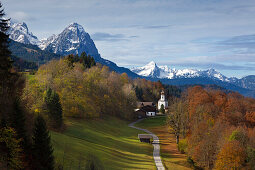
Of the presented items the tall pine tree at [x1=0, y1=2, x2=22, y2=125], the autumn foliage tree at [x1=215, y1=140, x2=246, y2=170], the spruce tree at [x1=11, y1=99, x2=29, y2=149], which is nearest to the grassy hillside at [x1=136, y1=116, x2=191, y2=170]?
the autumn foliage tree at [x1=215, y1=140, x2=246, y2=170]

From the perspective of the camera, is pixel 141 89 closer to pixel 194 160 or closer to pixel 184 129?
pixel 184 129

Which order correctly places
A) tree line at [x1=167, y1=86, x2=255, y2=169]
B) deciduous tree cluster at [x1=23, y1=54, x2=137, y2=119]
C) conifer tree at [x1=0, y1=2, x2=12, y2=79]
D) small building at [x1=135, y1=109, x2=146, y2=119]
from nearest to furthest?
1. conifer tree at [x1=0, y1=2, x2=12, y2=79]
2. tree line at [x1=167, y1=86, x2=255, y2=169]
3. deciduous tree cluster at [x1=23, y1=54, x2=137, y2=119]
4. small building at [x1=135, y1=109, x2=146, y2=119]

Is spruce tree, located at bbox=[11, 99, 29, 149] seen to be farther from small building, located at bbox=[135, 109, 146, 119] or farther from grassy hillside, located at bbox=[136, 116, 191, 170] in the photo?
small building, located at bbox=[135, 109, 146, 119]

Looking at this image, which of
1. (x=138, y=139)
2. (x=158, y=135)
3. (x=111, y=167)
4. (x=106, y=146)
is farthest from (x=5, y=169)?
(x=158, y=135)

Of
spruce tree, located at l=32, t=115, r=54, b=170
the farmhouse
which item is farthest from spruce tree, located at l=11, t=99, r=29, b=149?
the farmhouse

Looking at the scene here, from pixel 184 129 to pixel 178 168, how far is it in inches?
707

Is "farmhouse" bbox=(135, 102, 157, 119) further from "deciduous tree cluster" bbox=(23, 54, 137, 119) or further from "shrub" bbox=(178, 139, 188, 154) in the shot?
"shrub" bbox=(178, 139, 188, 154)

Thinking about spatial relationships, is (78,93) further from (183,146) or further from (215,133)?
(215,133)

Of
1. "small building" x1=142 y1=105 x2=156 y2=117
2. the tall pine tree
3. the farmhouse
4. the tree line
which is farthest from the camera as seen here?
"small building" x1=142 y1=105 x2=156 y2=117

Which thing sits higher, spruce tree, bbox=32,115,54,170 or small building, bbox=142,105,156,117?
spruce tree, bbox=32,115,54,170

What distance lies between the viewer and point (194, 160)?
42.0 metres

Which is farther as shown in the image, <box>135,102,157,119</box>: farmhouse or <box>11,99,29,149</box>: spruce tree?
<box>135,102,157,119</box>: farmhouse

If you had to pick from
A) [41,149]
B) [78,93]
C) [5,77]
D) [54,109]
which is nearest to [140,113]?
[78,93]

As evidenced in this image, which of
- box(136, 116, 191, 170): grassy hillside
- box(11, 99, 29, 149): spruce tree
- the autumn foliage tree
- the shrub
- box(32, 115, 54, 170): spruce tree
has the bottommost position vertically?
box(136, 116, 191, 170): grassy hillside
